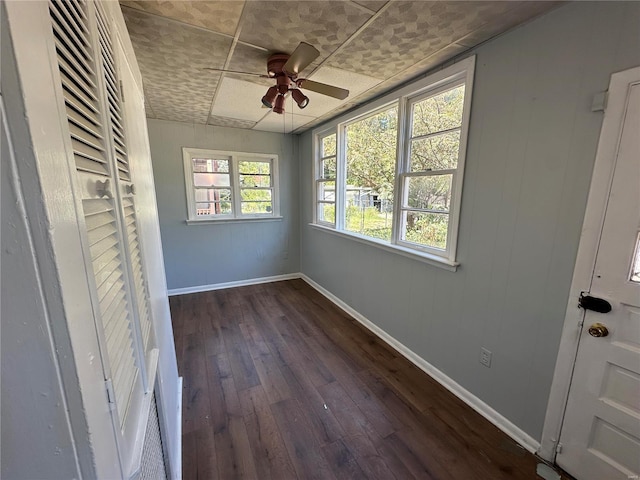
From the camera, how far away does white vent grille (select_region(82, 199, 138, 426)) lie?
579mm

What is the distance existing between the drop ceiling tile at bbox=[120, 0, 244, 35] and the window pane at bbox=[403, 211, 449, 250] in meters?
1.84

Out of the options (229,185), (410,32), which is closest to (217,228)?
(229,185)

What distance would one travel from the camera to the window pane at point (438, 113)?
189 centimetres

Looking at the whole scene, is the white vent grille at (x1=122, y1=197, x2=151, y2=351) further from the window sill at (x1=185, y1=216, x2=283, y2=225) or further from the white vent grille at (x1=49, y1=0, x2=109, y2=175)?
the window sill at (x1=185, y1=216, x2=283, y2=225)

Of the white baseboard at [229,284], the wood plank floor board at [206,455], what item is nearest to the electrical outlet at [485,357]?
the wood plank floor board at [206,455]

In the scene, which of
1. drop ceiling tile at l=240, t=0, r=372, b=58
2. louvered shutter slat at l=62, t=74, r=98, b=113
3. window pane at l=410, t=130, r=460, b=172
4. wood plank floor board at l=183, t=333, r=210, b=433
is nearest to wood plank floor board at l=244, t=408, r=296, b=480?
wood plank floor board at l=183, t=333, r=210, b=433

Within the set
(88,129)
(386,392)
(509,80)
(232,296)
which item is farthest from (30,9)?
(232,296)

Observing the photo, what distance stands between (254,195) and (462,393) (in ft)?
11.6

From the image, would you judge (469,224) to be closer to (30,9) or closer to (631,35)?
(631,35)

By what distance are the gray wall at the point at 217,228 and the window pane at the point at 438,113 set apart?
95.0 inches

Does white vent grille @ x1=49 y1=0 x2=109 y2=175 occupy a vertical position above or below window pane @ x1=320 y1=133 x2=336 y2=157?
below

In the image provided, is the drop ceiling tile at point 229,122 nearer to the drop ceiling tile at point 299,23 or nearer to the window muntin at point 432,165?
the drop ceiling tile at point 299,23

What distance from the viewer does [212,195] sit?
3.88 meters

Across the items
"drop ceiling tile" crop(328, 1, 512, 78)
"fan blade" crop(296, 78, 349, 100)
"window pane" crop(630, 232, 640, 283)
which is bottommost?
"window pane" crop(630, 232, 640, 283)
